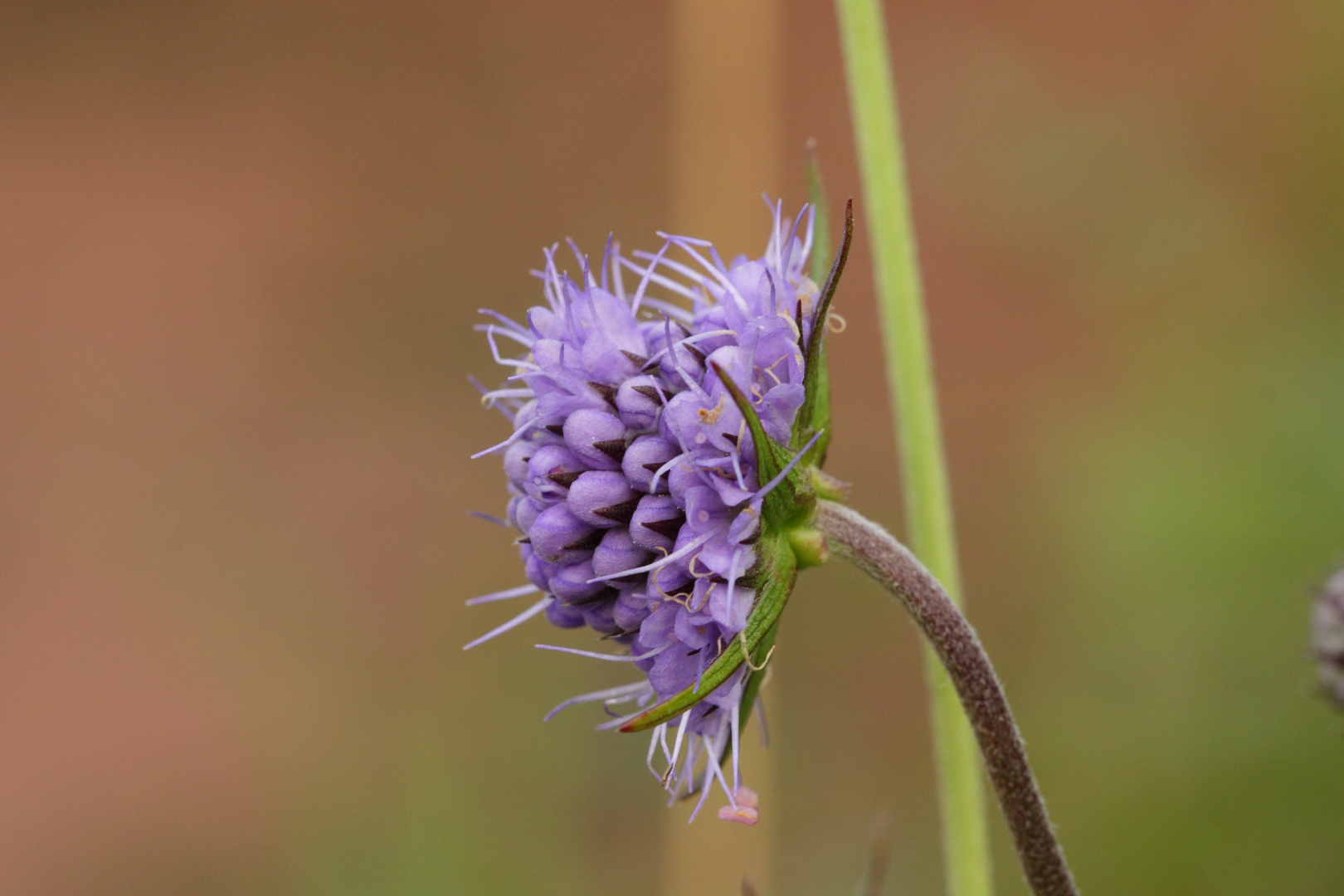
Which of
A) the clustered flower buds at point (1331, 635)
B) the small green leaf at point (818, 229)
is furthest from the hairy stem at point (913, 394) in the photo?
the clustered flower buds at point (1331, 635)

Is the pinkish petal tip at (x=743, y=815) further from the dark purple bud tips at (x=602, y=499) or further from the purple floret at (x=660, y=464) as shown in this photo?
the dark purple bud tips at (x=602, y=499)

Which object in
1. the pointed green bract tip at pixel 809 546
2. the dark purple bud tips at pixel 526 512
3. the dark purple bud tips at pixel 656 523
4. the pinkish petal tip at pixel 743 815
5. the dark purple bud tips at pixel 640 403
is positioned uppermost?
the dark purple bud tips at pixel 640 403

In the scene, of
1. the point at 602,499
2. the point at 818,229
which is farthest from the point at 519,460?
the point at 818,229

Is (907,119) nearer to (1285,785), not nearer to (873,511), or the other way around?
(873,511)

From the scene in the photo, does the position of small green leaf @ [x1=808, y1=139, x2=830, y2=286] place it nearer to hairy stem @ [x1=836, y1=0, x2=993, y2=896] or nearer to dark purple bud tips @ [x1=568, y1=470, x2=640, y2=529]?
hairy stem @ [x1=836, y1=0, x2=993, y2=896]

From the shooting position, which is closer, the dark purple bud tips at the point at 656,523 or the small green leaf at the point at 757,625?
the small green leaf at the point at 757,625

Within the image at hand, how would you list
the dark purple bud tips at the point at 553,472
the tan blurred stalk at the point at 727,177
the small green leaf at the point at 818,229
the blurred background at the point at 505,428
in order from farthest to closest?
the blurred background at the point at 505,428
the tan blurred stalk at the point at 727,177
the small green leaf at the point at 818,229
the dark purple bud tips at the point at 553,472

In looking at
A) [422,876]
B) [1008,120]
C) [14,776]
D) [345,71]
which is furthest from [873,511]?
[345,71]
